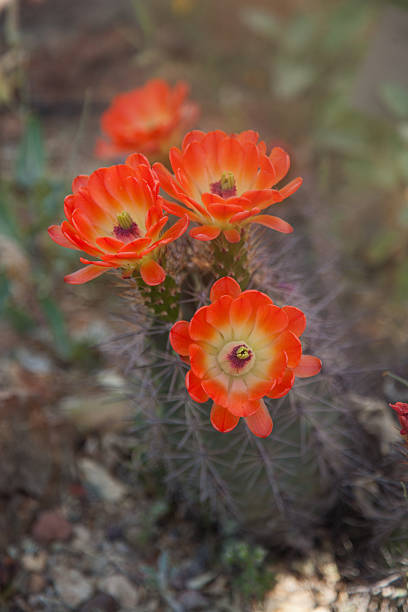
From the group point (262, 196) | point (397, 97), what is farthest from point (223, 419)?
point (397, 97)

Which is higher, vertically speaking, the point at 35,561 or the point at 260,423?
the point at 260,423

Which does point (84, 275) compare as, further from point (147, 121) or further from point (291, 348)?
point (147, 121)

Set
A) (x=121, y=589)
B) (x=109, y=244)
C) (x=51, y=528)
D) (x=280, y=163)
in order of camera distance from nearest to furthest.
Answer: (x=109, y=244)
(x=280, y=163)
(x=121, y=589)
(x=51, y=528)

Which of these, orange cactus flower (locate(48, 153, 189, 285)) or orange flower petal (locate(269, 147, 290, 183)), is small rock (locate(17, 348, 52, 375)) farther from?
orange flower petal (locate(269, 147, 290, 183))

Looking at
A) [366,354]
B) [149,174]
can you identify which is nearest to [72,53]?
[366,354]

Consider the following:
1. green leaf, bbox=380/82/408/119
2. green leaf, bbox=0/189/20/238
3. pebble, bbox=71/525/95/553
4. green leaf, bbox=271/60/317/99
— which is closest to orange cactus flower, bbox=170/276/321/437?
pebble, bbox=71/525/95/553

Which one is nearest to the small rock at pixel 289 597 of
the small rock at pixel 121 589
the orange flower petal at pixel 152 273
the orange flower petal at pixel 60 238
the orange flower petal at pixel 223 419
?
the small rock at pixel 121 589
